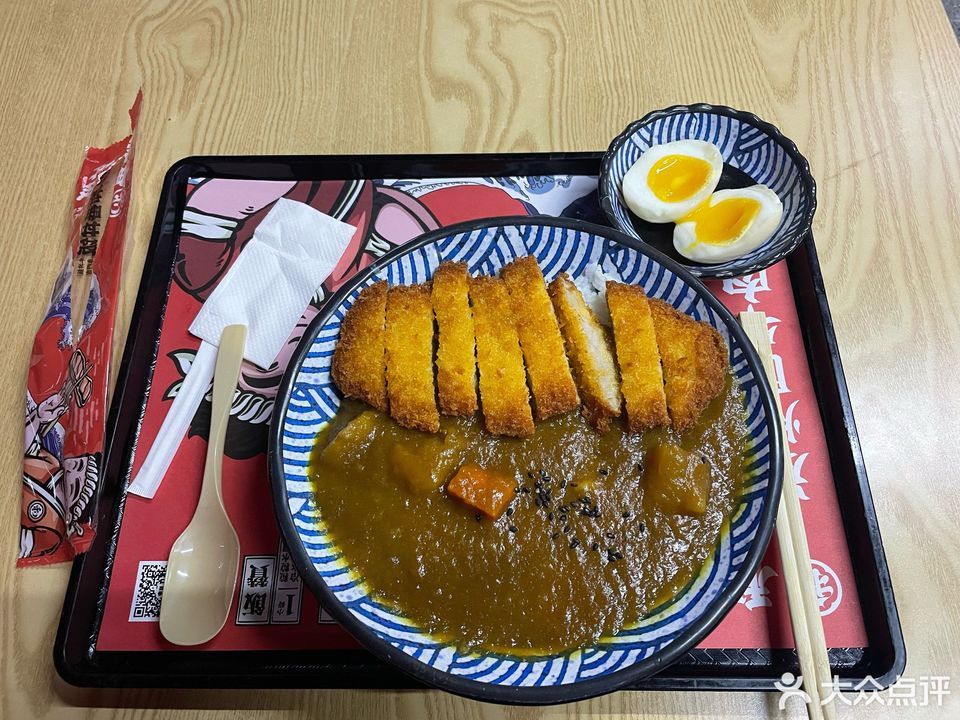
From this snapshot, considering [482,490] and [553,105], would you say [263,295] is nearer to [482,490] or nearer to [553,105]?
[482,490]

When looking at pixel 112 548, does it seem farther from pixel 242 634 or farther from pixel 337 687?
pixel 337 687

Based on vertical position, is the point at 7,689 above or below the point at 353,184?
below

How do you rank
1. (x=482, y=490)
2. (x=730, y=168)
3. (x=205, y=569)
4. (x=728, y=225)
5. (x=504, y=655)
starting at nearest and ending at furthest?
(x=504, y=655)
(x=482, y=490)
(x=205, y=569)
(x=728, y=225)
(x=730, y=168)

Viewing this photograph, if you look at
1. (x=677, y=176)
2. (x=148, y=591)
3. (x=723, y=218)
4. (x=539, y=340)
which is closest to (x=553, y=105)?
(x=677, y=176)

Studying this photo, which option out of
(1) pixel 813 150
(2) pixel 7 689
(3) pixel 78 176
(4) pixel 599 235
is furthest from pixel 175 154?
(1) pixel 813 150

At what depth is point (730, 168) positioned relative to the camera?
2.16 metres

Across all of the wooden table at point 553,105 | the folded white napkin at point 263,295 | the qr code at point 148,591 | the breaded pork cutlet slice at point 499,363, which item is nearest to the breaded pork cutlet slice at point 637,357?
the breaded pork cutlet slice at point 499,363

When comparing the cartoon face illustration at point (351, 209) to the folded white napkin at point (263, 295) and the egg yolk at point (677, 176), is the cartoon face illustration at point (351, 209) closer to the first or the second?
the folded white napkin at point (263, 295)

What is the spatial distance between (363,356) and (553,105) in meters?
1.33

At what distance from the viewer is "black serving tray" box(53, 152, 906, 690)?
5.15ft

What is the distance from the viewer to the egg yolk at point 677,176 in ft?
6.70

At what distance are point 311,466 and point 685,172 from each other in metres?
1.45

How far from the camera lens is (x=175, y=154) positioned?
91.7 inches

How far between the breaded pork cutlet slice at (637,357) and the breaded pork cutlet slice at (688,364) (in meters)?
0.02
